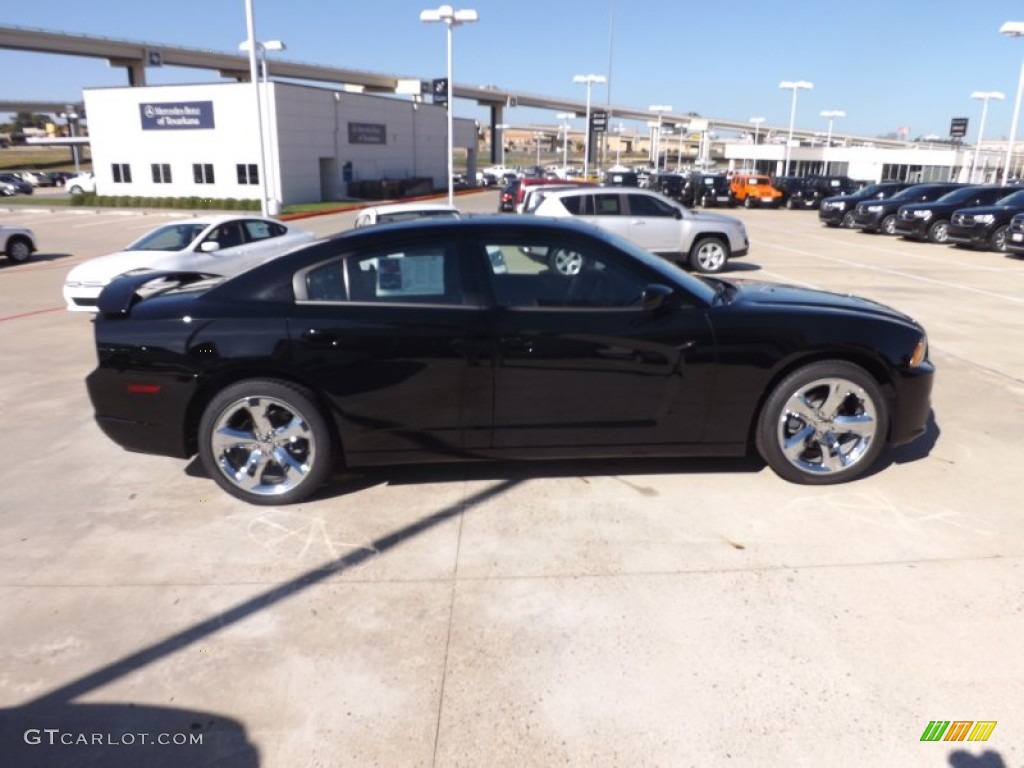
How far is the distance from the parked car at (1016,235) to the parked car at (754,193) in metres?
20.5

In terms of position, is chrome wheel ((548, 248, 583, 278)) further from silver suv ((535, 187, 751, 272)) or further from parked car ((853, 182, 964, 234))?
parked car ((853, 182, 964, 234))

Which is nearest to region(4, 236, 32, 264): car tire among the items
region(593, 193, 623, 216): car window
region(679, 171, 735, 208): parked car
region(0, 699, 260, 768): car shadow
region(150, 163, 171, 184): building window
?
region(593, 193, 623, 216): car window

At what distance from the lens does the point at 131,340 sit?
4.23m

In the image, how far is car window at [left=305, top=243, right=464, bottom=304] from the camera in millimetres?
4238

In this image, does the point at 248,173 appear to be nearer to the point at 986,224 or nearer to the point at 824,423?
the point at 986,224

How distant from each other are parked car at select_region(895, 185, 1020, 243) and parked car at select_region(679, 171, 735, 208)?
579 inches

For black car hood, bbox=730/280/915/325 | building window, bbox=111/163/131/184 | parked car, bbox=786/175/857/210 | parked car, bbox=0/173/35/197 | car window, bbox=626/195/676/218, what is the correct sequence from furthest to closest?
parked car, bbox=0/173/35/197 < building window, bbox=111/163/131/184 < parked car, bbox=786/175/857/210 < car window, bbox=626/195/676/218 < black car hood, bbox=730/280/915/325

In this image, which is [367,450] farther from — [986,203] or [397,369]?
[986,203]

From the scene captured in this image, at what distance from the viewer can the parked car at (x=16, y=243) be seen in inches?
639

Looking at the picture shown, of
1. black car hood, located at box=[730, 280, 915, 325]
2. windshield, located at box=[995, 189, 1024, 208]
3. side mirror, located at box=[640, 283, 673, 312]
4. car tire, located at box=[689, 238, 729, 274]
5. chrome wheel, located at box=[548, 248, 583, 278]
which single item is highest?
windshield, located at box=[995, 189, 1024, 208]

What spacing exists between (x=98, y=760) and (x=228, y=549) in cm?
139

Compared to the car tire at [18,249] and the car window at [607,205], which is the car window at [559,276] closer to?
the car window at [607,205]

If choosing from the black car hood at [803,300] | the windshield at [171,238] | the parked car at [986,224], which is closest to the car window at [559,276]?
the black car hood at [803,300]

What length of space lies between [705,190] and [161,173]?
28194 millimetres
